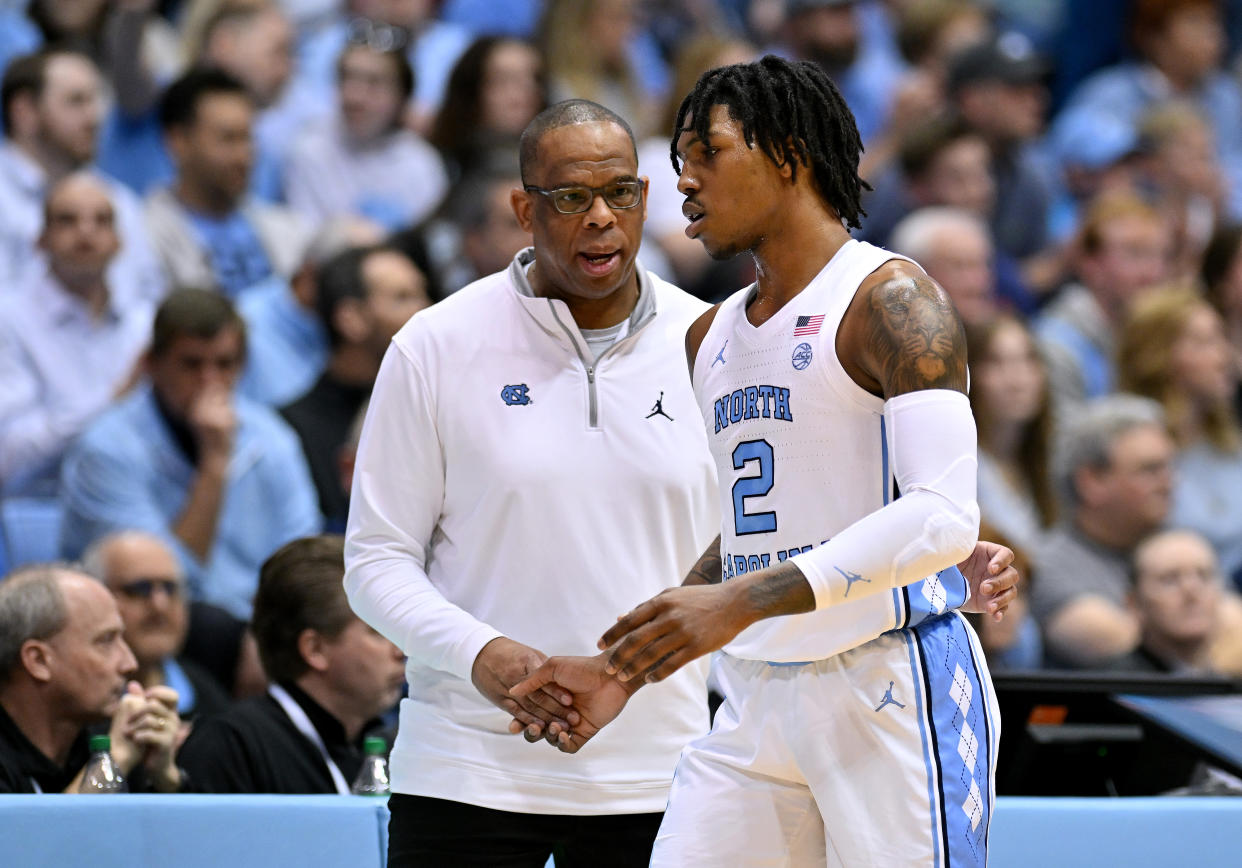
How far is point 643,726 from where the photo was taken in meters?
3.43

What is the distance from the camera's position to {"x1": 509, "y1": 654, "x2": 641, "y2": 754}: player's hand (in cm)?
305

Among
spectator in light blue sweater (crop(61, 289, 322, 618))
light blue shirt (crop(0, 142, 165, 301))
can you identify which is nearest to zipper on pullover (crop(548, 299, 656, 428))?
spectator in light blue sweater (crop(61, 289, 322, 618))

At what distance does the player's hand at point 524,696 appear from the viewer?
10.2 ft

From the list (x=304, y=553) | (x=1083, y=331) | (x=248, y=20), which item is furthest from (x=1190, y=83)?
(x=304, y=553)

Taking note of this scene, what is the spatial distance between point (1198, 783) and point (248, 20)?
5691 mm

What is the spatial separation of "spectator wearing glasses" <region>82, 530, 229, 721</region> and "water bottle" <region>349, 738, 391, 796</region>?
105 centimetres

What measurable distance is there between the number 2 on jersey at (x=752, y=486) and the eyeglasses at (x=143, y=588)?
2691 mm

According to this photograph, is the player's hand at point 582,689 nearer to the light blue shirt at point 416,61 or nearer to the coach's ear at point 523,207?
the coach's ear at point 523,207

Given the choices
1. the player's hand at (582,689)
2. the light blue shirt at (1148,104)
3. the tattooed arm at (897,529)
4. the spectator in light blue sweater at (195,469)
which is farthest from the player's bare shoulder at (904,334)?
the light blue shirt at (1148,104)

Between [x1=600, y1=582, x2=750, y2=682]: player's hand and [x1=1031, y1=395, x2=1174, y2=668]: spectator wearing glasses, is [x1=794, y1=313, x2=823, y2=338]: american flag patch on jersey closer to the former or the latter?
[x1=600, y1=582, x2=750, y2=682]: player's hand

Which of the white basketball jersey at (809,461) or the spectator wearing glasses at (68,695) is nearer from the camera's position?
the white basketball jersey at (809,461)

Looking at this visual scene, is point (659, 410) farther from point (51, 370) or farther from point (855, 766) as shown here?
point (51, 370)

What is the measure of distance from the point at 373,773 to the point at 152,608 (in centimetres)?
127

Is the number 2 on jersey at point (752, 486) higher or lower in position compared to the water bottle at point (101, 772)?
higher
